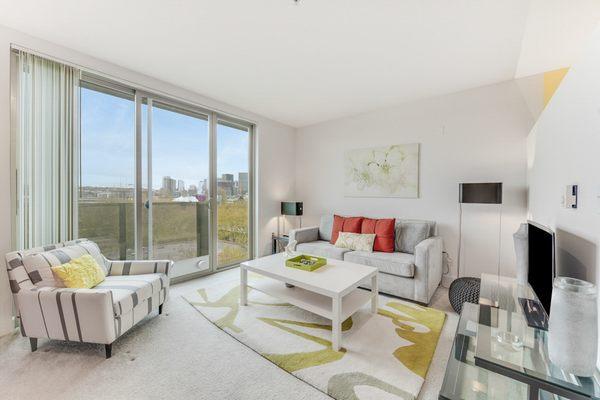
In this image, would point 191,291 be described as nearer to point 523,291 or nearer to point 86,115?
point 86,115

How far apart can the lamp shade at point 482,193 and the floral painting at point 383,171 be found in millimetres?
723

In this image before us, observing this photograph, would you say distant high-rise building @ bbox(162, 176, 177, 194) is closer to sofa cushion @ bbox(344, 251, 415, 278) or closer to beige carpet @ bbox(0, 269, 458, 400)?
beige carpet @ bbox(0, 269, 458, 400)

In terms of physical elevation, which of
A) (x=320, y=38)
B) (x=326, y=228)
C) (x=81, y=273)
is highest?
(x=320, y=38)

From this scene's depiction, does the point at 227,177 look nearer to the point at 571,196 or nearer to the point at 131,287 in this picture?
the point at 131,287

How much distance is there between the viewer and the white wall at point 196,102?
2062mm

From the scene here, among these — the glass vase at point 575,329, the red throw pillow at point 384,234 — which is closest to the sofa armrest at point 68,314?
the glass vase at point 575,329

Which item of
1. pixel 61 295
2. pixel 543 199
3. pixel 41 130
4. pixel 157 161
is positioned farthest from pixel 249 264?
pixel 543 199

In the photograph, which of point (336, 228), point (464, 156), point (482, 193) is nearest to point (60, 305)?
point (336, 228)

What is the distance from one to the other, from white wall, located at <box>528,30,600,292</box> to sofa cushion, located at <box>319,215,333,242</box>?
2.56 metres

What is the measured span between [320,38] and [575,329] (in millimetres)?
2398

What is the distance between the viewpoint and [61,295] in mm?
1759

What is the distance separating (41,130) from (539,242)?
4.02 m

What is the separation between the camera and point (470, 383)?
1.21 meters

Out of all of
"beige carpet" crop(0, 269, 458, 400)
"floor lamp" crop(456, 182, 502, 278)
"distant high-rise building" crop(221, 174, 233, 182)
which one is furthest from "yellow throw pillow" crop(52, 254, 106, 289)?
"floor lamp" crop(456, 182, 502, 278)
